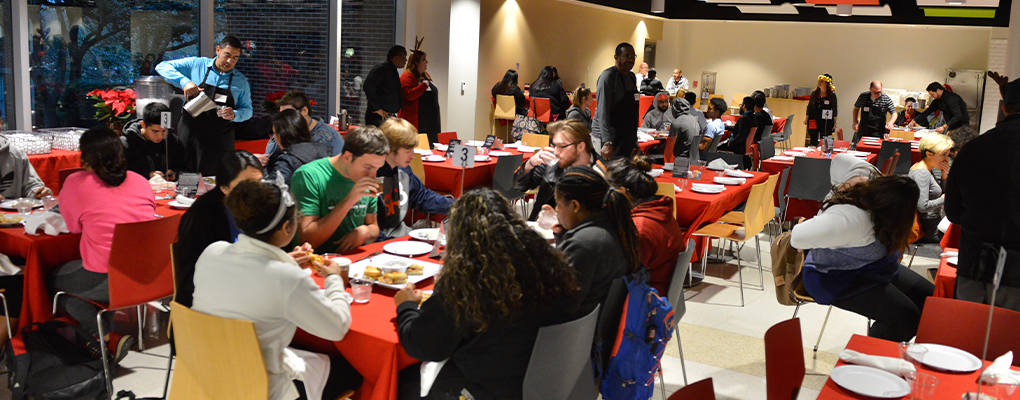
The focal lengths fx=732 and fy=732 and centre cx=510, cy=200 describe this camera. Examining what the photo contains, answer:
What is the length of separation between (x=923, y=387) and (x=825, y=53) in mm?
16335

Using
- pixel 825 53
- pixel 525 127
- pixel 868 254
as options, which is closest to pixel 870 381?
pixel 868 254

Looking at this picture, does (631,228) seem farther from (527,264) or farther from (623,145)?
(623,145)

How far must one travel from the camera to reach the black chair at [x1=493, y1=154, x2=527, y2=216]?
5.89 metres

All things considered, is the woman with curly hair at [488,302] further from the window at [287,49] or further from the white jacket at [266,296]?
the window at [287,49]

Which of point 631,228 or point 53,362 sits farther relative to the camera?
point 53,362

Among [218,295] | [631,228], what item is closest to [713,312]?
[631,228]

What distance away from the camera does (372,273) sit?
8.37ft

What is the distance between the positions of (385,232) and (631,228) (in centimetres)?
146

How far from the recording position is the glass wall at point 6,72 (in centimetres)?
559

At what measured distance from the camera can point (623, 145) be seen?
614 centimetres

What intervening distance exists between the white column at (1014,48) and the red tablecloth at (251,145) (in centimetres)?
688

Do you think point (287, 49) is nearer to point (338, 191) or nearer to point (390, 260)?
point (338, 191)

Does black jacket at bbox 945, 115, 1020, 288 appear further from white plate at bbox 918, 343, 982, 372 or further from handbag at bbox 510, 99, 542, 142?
handbag at bbox 510, 99, 542, 142

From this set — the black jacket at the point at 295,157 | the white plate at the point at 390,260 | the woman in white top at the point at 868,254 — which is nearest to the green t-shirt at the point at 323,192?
the white plate at the point at 390,260
